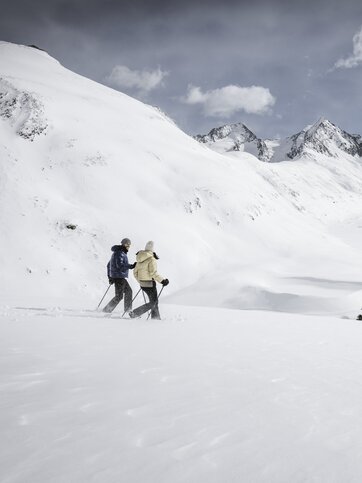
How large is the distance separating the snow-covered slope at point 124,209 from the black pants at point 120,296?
28.2 ft

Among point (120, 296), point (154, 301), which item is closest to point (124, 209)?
point (120, 296)

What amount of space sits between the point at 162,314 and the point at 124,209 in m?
19.1

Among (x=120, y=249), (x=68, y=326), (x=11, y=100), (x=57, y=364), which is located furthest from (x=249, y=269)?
(x=11, y=100)

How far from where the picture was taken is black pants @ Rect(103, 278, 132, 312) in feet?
37.2

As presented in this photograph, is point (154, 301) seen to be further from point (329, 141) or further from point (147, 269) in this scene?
point (329, 141)

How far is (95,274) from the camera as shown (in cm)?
2325

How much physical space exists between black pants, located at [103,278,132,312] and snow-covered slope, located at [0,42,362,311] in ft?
28.2

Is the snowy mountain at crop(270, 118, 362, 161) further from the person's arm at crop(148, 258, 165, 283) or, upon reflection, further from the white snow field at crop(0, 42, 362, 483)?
the person's arm at crop(148, 258, 165, 283)

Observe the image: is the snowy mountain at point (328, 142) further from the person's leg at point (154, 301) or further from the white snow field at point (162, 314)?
the person's leg at point (154, 301)

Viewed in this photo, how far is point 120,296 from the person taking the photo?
37.5 ft

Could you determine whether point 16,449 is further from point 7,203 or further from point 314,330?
point 7,203

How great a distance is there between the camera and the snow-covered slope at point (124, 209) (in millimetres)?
22906

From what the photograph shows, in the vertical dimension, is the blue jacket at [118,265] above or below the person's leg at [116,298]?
above

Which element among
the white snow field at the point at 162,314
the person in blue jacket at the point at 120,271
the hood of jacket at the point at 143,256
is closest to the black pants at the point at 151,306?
the white snow field at the point at 162,314
